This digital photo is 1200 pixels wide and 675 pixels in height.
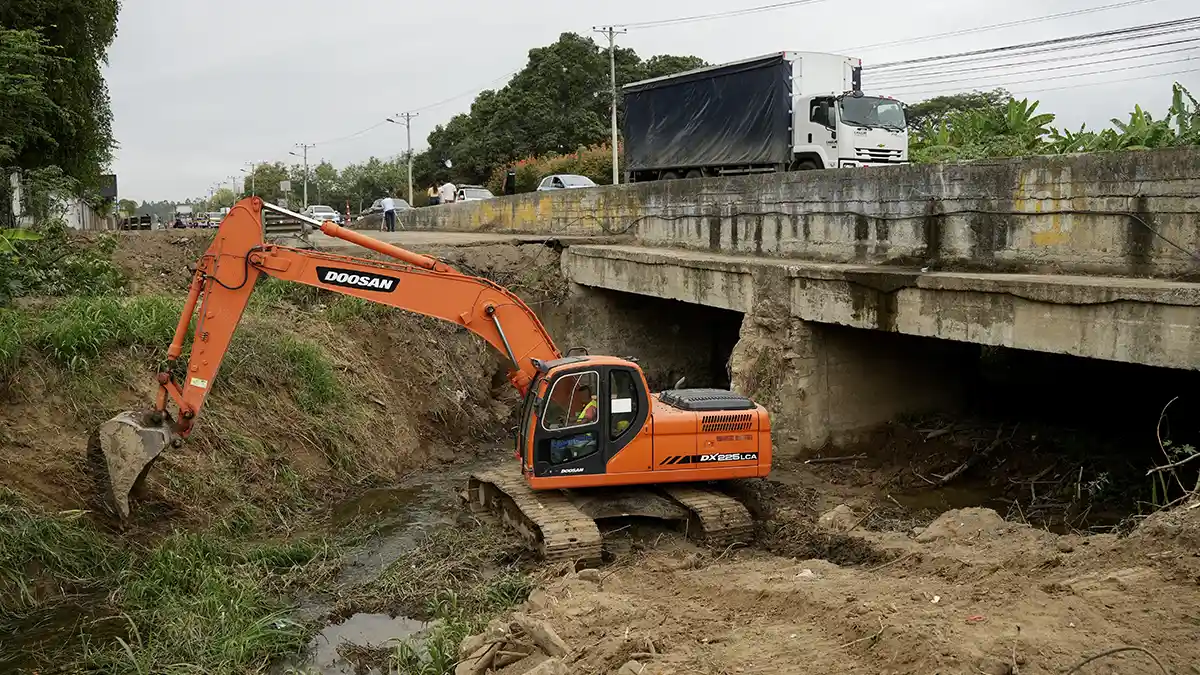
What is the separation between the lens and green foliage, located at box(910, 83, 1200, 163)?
13617 mm

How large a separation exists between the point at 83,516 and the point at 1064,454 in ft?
37.4

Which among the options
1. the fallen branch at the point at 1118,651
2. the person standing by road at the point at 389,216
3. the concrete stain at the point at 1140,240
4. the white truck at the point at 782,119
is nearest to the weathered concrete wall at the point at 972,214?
the concrete stain at the point at 1140,240

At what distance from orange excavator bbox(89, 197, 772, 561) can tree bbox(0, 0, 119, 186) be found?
7.74m

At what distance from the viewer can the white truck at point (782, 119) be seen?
19453mm

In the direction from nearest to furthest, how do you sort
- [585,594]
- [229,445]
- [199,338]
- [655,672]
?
[655,672] < [585,594] < [199,338] < [229,445]

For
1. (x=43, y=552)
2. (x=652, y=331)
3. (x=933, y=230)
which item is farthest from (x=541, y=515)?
(x=652, y=331)

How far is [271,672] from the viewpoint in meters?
8.14

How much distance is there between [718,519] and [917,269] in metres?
4.35

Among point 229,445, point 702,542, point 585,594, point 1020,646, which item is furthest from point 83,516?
point 1020,646

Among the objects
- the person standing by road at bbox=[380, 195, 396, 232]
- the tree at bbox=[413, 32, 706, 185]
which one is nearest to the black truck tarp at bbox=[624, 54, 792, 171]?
the person standing by road at bbox=[380, 195, 396, 232]

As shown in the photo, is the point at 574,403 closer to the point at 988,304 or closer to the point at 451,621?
the point at 451,621

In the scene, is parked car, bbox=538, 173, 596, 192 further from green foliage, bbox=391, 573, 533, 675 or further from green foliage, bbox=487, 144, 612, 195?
green foliage, bbox=391, 573, 533, 675

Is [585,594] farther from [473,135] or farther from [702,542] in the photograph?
[473,135]

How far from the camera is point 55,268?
14.8 metres
